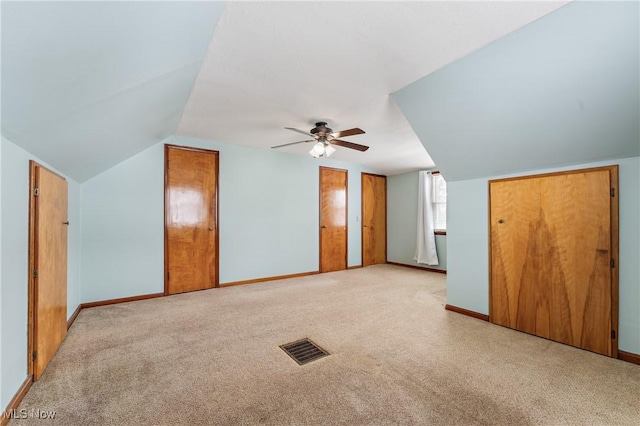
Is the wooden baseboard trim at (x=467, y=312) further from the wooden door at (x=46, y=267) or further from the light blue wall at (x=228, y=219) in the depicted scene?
the wooden door at (x=46, y=267)

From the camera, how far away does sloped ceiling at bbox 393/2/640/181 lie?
1.70 meters

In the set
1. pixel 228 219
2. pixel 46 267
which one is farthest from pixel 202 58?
pixel 228 219

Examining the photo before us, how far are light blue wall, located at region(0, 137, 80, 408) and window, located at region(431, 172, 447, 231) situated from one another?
20.9ft

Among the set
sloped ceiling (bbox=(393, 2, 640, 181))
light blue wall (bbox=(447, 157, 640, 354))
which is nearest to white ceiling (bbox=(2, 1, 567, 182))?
sloped ceiling (bbox=(393, 2, 640, 181))

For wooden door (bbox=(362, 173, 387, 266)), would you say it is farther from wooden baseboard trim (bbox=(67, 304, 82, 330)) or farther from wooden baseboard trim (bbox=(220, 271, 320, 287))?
wooden baseboard trim (bbox=(67, 304, 82, 330))

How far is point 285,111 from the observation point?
10.7ft

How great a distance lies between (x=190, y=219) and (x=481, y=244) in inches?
161

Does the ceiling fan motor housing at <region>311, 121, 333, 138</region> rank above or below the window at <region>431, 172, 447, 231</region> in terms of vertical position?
above

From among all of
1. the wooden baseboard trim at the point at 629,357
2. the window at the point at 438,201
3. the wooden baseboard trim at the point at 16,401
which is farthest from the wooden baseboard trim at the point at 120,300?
the window at the point at 438,201

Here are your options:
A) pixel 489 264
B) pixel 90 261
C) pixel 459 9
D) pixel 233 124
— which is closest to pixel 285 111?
pixel 233 124

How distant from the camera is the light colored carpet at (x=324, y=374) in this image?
1697mm

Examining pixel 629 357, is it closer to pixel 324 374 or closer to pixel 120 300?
pixel 324 374

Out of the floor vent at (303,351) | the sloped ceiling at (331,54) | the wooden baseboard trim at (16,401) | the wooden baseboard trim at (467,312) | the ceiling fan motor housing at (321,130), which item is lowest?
the floor vent at (303,351)

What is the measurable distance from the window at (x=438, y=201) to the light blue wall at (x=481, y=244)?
9.19 ft
